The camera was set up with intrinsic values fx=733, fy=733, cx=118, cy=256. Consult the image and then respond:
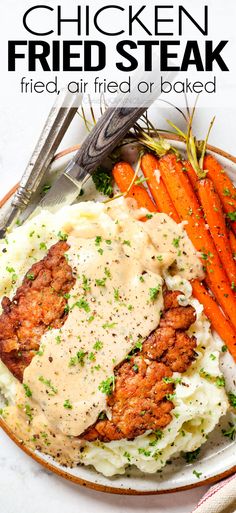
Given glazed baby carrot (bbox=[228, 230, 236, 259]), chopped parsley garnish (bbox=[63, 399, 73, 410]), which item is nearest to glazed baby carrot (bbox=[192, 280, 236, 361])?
glazed baby carrot (bbox=[228, 230, 236, 259])

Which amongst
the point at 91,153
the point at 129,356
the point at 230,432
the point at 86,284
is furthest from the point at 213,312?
the point at 91,153

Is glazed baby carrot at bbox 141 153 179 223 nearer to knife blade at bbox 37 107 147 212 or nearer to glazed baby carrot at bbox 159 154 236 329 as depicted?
glazed baby carrot at bbox 159 154 236 329

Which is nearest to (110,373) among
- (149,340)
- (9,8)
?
(149,340)

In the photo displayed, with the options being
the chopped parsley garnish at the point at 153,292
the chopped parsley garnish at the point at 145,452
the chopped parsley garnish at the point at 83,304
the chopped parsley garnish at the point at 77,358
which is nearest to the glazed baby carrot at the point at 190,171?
the chopped parsley garnish at the point at 153,292

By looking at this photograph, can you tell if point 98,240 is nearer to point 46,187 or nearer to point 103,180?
point 103,180

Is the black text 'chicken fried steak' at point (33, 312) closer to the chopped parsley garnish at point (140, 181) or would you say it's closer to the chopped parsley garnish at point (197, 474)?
the chopped parsley garnish at point (140, 181)

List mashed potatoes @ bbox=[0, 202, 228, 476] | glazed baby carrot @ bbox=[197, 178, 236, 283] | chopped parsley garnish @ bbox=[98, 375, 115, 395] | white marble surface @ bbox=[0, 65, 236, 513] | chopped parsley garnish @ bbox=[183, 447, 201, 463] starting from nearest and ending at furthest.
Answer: chopped parsley garnish @ bbox=[98, 375, 115, 395]
mashed potatoes @ bbox=[0, 202, 228, 476]
glazed baby carrot @ bbox=[197, 178, 236, 283]
chopped parsley garnish @ bbox=[183, 447, 201, 463]
white marble surface @ bbox=[0, 65, 236, 513]
